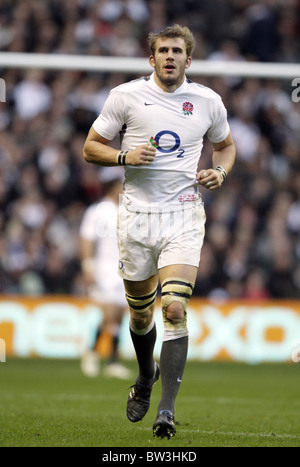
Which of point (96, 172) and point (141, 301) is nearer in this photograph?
point (141, 301)

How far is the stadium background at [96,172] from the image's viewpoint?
45.2 feet

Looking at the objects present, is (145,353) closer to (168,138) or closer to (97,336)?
(168,138)

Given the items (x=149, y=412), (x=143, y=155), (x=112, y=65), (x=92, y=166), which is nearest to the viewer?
(x=143, y=155)

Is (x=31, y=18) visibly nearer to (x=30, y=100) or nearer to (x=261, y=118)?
(x=30, y=100)

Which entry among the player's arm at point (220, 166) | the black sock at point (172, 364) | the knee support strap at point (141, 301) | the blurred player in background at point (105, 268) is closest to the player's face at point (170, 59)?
the player's arm at point (220, 166)

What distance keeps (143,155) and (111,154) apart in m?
0.34

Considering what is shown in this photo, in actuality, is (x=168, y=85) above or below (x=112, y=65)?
below

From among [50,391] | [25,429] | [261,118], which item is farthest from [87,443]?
[261,118]

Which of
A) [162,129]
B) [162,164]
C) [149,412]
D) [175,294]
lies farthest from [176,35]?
[149,412]

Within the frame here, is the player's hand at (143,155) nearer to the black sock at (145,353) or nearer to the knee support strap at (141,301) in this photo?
the knee support strap at (141,301)

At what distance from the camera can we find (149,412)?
782 cm

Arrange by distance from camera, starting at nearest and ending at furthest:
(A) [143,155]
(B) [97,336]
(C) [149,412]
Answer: (A) [143,155], (C) [149,412], (B) [97,336]

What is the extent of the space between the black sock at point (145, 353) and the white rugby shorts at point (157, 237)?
1.77 feet
